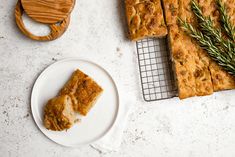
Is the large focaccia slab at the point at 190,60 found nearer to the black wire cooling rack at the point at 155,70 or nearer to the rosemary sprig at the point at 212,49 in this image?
the rosemary sprig at the point at 212,49

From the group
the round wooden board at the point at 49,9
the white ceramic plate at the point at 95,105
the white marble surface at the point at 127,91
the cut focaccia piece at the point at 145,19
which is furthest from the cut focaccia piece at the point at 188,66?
the round wooden board at the point at 49,9

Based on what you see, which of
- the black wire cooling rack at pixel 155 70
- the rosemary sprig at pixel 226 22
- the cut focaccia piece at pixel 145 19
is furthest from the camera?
the black wire cooling rack at pixel 155 70

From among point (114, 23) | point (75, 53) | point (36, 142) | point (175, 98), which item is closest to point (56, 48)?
point (75, 53)

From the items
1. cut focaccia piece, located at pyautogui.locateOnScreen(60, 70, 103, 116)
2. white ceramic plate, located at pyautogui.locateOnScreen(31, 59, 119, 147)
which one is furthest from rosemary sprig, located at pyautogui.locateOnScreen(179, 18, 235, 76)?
cut focaccia piece, located at pyautogui.locateOnScreen(60, 70, 103, 116)

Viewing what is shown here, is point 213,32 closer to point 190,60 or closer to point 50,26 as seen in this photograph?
point 190,60

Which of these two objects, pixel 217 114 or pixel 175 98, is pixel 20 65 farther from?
pixel 217 114

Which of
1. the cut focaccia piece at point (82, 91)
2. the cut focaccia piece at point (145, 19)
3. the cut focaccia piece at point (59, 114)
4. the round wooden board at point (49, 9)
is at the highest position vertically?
the round wooden board at point (49, 9)
